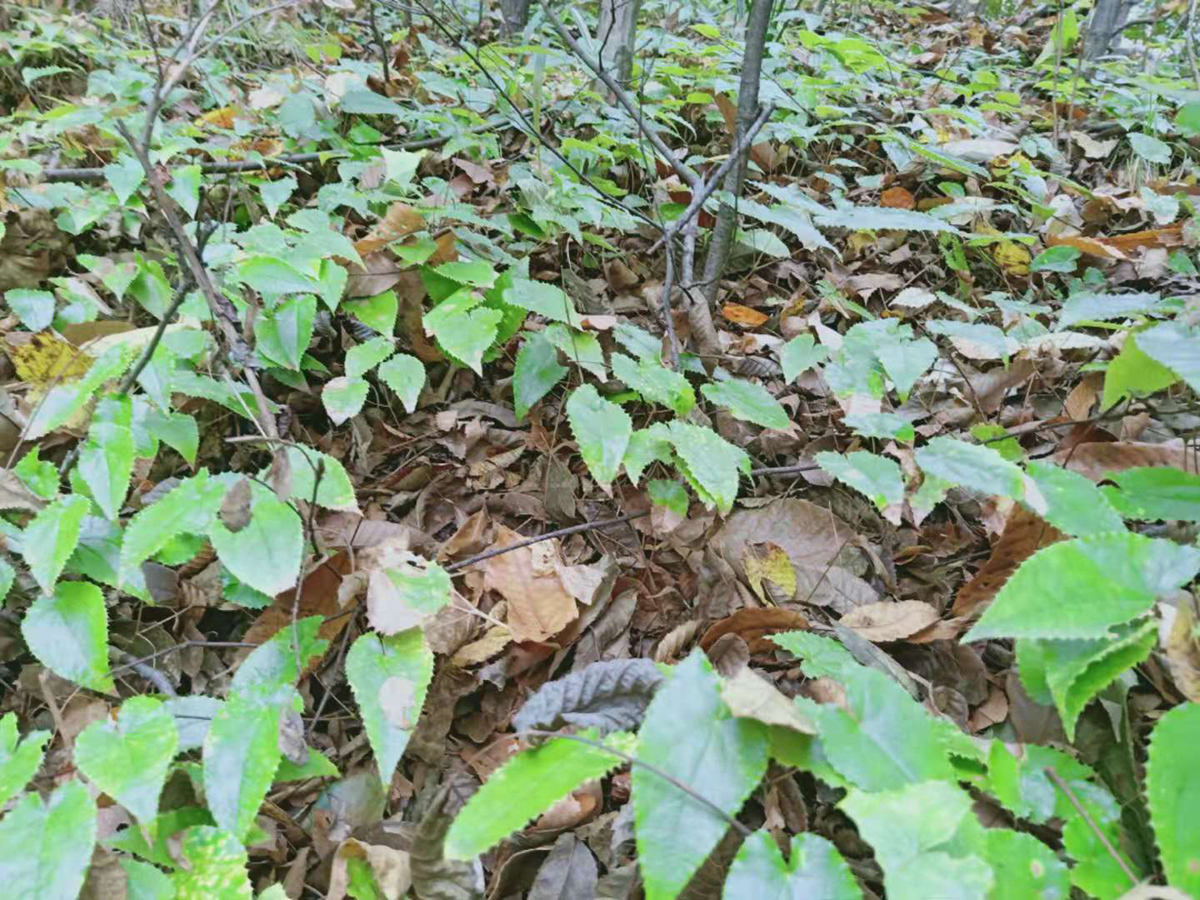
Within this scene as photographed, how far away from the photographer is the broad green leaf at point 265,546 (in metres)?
1.19

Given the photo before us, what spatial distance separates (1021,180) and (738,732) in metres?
3.04

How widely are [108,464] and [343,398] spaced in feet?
1.75

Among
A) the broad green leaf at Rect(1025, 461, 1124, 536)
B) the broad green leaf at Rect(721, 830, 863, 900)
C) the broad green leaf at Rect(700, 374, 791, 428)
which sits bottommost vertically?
the broad green leaf at Rect(721, 830, 863, 900)

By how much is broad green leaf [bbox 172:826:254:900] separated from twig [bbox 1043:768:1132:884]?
3.59 feet

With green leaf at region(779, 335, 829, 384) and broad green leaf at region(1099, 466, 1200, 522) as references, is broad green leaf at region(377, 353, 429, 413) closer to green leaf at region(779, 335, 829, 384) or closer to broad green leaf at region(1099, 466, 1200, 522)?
green leaf at region(779, 335, 829, 384)

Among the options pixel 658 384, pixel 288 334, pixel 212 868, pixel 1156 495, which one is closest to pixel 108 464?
pixel 288 334

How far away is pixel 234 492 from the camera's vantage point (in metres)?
1.23

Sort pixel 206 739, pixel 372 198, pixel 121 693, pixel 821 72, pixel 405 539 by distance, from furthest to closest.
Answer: pixel 821 72 → pixel 372 198 → pixel 405 539 → pixel 121 693 → pixel 206 739

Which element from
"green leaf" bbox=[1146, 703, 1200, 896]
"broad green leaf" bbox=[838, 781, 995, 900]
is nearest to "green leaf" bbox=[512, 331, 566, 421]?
"broad green leaf" bbox=[838, 781, 995, 900]

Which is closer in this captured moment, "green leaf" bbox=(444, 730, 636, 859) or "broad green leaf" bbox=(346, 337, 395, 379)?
"green leaf" bbox=(444, 730, 636, 859)

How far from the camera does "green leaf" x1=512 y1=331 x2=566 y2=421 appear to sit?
1.92 metres

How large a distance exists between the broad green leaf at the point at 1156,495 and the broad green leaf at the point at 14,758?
169 centimetres

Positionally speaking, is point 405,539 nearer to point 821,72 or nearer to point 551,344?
point 551,344

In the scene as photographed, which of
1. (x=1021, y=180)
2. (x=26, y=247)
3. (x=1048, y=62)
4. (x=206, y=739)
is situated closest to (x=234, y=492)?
(x=206, y=739)
